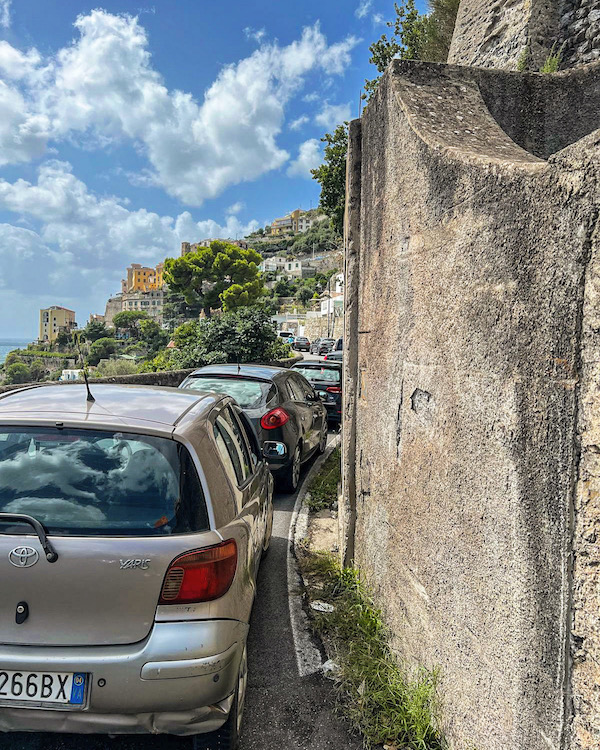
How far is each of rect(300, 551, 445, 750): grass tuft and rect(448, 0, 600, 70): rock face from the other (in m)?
8.15

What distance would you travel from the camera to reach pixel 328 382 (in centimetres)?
1317

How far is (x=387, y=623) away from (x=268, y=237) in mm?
173789

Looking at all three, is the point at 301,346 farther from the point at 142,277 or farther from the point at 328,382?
the point at 142,277

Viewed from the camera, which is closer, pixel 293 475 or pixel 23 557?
pixel 23 557

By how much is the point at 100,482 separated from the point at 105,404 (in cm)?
60

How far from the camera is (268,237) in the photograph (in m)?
171

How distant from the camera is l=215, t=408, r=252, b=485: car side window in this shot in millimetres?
3354

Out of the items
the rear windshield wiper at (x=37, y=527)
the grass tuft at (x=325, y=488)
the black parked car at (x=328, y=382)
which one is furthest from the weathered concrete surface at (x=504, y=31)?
the rear windshield wiper at (x=37, y=527)

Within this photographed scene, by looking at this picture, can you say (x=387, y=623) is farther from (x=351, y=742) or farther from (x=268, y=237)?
(x=268, y=237)

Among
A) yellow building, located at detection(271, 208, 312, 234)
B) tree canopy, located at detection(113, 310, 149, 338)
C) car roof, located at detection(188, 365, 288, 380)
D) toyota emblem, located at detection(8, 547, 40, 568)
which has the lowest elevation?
toyota emblem, located at detection(8, 547, 40, 568)

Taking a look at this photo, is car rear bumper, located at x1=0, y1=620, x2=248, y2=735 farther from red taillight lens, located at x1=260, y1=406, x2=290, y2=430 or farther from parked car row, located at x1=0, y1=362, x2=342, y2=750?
red taillight lens, located at x1=260, y1=406, x2=290, y2=430

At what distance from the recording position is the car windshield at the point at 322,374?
1326 centimetres

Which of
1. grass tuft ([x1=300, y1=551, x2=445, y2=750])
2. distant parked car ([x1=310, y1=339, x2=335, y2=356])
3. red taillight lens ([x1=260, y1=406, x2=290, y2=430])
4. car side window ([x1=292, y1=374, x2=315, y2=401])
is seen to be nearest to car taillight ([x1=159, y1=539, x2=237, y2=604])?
grass tuft ([x1=300, y1=551, x2=445, y2=750])

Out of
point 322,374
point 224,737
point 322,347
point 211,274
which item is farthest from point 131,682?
point 211,274
